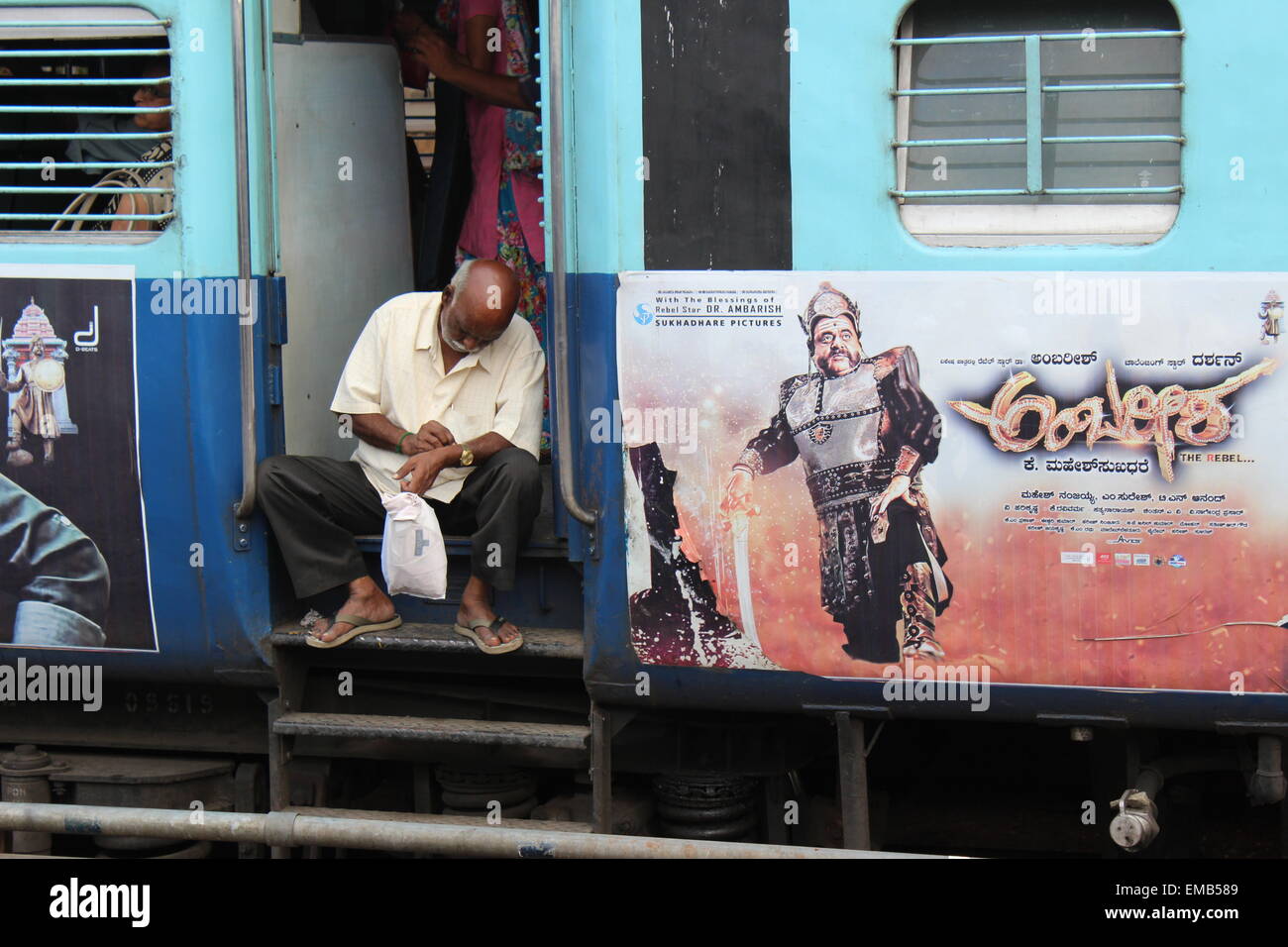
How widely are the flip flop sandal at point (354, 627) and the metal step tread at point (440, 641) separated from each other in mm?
16

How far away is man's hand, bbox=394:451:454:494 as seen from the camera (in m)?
3.94

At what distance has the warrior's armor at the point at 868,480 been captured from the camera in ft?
11.5

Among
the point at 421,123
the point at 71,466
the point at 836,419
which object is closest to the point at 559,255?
the point at 836,419

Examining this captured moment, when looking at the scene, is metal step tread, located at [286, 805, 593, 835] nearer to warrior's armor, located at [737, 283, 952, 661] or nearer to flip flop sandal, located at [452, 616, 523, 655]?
flip flop sandal, located at [452, 616, 523, 655]

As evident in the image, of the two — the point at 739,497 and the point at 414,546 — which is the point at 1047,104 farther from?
the point at 414,546

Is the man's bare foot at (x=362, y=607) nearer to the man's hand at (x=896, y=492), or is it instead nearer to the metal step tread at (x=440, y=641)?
the metal step tread at (x=440, y=641)

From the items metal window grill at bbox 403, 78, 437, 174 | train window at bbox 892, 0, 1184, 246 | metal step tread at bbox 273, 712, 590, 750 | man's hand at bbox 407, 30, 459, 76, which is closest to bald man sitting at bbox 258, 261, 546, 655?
metal step tread at bbox 273, 712, 590, 750

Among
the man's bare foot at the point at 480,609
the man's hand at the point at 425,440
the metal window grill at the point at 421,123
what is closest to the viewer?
the man's bare foot at the point at 480,609

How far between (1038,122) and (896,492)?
3.01 ft

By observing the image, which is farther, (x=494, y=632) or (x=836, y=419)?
(x=494, y=632)

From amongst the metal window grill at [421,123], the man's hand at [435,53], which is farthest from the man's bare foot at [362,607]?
the metal window grill at [421,123]

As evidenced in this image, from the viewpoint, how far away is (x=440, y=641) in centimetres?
393
